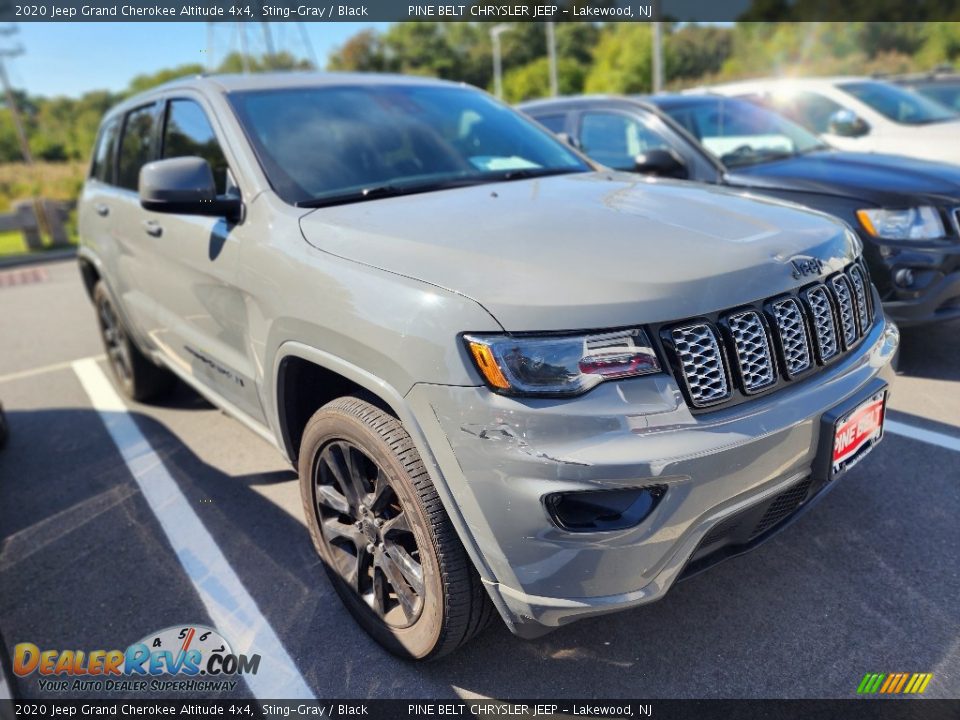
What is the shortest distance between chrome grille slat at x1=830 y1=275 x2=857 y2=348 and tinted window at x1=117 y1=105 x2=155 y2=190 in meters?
3.40

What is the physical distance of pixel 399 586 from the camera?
2.22m

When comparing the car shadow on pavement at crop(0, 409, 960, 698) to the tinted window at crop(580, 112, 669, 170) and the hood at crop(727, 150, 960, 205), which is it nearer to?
the hood at crop(727, 150, 960, 205)

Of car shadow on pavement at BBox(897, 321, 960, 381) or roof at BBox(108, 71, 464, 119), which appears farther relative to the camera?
car shadow on pavement at BBox(897, 321, 960, 381)

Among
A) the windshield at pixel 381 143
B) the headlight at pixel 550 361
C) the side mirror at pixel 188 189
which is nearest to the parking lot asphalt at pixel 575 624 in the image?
the headlight at pixel 550 361

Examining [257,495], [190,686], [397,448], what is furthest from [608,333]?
[257,495]

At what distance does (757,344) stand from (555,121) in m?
4.56

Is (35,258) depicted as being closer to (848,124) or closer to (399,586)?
(848,124)

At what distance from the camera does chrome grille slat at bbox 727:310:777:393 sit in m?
1.88

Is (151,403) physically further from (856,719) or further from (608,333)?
(856,719)

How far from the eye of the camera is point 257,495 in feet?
11.5

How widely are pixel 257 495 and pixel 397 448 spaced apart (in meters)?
1.81

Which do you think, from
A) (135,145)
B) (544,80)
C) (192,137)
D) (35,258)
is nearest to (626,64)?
(544,80)

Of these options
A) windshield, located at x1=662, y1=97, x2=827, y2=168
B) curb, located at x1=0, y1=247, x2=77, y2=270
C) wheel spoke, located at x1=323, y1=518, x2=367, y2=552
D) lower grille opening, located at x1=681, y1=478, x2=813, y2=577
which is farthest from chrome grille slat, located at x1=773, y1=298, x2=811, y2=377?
curb, located at x1=0, y1=247, x2=77, y2=270

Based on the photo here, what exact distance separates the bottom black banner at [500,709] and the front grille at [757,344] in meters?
0.90
